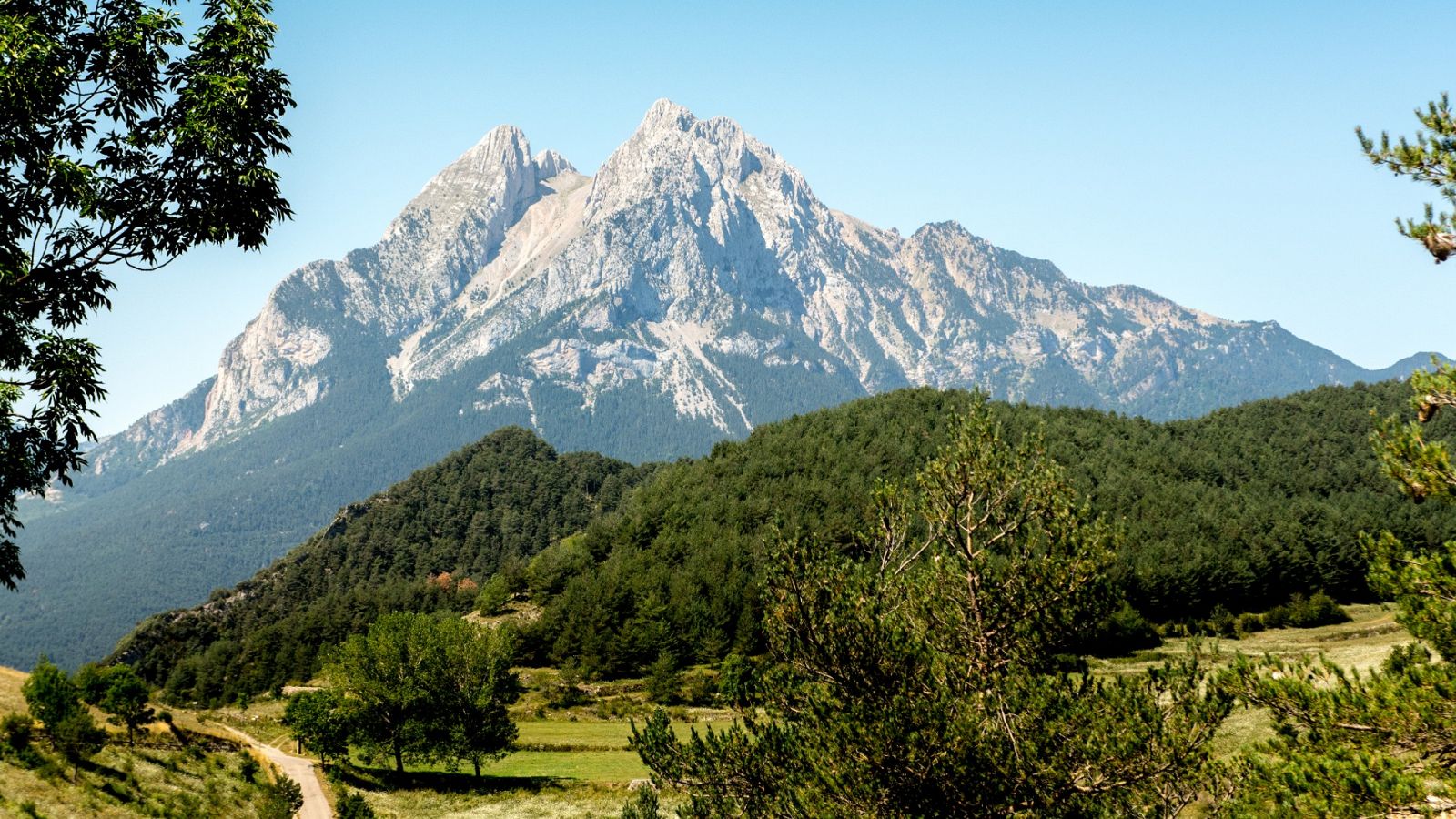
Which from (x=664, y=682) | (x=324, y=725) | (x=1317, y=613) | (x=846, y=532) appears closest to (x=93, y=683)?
(x=324, y=725)

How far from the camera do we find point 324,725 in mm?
60562

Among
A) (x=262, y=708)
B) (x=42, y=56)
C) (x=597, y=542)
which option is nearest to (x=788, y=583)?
(x=42, y=56)

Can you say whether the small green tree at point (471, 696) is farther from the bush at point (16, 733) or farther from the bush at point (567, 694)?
the bush at point (567, 694)

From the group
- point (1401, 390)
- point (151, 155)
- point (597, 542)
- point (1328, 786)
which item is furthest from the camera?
point (1401, 390)

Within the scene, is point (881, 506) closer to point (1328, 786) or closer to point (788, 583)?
point (788, 583)

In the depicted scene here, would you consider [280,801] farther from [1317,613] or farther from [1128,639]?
[1317,613]

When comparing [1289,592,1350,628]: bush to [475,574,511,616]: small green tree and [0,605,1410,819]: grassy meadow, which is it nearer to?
[0,605,1410,819]: grassy meadow

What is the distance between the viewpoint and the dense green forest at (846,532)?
400 ft

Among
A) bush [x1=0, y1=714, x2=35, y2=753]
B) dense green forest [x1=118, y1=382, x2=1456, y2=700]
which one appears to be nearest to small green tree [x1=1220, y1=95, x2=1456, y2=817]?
bush [x1=0, y1=714, x2=35, y2=753]

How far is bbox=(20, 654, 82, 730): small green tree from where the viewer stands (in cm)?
3612

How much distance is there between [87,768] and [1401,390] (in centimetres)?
22560

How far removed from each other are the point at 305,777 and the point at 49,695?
A: 22.9 meters

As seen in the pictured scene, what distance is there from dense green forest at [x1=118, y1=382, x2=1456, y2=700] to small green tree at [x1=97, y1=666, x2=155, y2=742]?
227ft

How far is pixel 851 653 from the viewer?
62.8 ft
